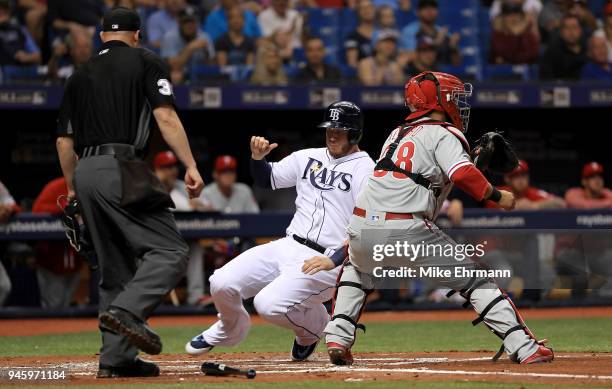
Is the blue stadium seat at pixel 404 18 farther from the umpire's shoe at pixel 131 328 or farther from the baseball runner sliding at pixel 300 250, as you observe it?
the umpire's shoe at pixel 131 328

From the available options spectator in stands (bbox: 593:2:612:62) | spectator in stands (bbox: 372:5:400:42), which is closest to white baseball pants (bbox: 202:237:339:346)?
spectator in stands (bbox: 372:5:400:42)

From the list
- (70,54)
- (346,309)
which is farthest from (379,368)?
(70,54)

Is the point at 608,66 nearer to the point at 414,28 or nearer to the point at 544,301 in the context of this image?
the point at 414,28

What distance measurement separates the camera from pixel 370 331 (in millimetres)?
9375

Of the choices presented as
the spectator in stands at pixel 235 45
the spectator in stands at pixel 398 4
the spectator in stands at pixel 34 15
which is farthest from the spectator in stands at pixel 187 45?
the spectator in stands at pixel 398 4

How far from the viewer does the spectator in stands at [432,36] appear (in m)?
13.0

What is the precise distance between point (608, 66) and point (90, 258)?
349 inches

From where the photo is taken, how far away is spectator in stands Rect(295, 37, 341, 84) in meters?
12.4

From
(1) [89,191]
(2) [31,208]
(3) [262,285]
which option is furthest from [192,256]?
(1) [89,191]

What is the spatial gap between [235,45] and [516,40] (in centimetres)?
341

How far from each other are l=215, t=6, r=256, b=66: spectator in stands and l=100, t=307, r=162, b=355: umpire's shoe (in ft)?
25.6

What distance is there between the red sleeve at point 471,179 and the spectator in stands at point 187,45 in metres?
7.00

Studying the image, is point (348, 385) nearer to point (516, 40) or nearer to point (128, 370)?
point (128, 370)

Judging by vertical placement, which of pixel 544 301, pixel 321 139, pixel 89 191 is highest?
pixel 89 191
